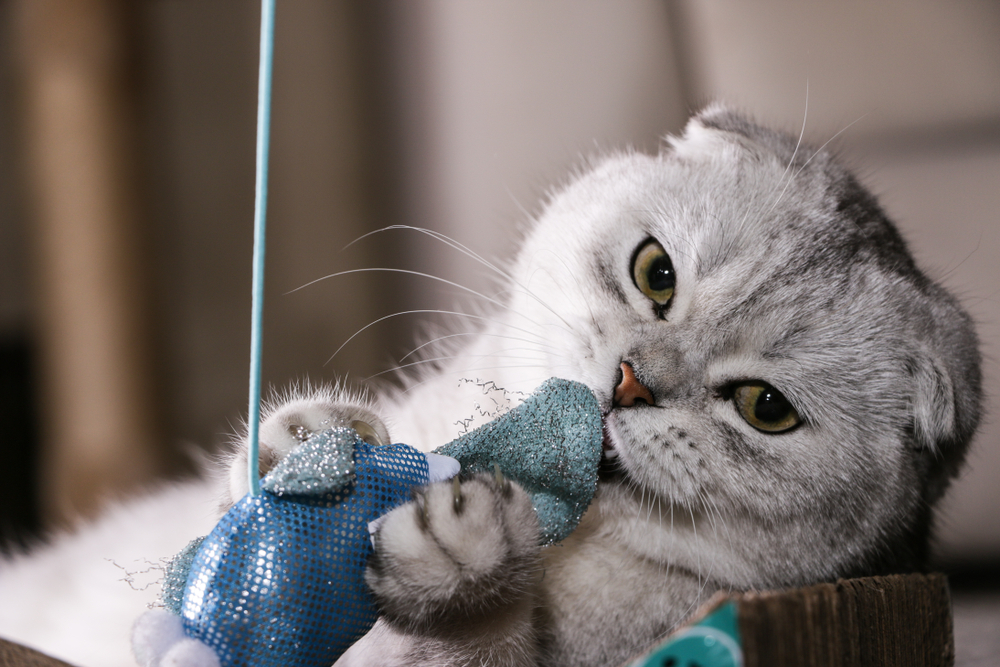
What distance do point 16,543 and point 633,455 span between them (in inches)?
53.4

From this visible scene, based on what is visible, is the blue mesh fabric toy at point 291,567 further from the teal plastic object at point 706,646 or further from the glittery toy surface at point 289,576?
the teal plastic object at point 706,646

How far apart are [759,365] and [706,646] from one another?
1.58 feet

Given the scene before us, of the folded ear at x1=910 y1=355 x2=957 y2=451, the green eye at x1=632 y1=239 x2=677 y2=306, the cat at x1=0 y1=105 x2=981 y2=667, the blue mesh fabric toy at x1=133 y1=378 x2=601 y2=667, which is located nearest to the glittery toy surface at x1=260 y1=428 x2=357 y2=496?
the blue mesh fabric toy at x1=133 y1=378 x2=601 y2=667

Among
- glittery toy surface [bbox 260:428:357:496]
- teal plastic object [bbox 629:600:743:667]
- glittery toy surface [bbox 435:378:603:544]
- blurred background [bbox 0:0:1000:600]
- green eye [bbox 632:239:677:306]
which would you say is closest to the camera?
teal plastic object [bbox 629:600:743:667]

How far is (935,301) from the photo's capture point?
3.10 ft

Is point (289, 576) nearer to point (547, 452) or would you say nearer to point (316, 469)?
point (316, 469)

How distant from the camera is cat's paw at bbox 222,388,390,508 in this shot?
0.60m

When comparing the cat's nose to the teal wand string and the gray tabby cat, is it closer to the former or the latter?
the gray tabby cat

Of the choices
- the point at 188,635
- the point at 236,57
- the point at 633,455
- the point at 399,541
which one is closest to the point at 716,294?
the point at 633,455

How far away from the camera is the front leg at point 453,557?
19.7 inches

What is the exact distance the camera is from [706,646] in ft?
1.21

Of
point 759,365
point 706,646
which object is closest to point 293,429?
point 706,646

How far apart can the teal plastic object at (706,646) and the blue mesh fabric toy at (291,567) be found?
209mm

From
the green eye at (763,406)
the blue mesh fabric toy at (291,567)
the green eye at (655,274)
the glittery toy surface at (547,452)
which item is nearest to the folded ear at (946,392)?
the green eye at (763,406)
